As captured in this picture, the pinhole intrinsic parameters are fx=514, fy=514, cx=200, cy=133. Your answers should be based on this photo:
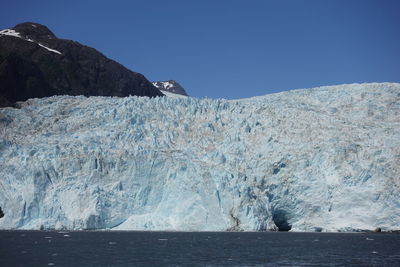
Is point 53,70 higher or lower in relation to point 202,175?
higher

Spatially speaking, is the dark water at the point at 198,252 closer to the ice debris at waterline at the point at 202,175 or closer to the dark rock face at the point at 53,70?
the ice debris at waterline at the point at 202,175

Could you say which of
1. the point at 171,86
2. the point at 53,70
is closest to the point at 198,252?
the point at 53,70

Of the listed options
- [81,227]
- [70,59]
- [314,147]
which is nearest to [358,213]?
[314,147]

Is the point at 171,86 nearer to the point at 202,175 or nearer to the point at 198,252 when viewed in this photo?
the point at 202,175

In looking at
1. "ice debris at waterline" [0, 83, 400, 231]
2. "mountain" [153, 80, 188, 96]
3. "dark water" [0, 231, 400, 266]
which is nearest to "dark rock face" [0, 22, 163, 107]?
"ice debris at waterline" [0, 83, 400, 231]

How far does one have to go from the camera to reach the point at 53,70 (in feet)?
229

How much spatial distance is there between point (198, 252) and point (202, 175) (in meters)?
8.53

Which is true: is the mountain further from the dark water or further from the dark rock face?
the dark water

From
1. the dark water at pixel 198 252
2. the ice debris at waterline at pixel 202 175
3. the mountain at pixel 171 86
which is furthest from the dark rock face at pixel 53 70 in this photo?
the mountain at pixel 171 86

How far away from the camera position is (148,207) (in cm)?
2819

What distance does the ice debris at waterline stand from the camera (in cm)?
2734

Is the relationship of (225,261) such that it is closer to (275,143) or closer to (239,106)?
(275,143)

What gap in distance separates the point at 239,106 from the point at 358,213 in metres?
11.0

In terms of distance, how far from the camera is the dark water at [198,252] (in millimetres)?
16688
